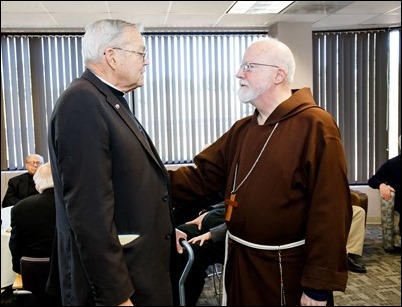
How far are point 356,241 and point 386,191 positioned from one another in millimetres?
479

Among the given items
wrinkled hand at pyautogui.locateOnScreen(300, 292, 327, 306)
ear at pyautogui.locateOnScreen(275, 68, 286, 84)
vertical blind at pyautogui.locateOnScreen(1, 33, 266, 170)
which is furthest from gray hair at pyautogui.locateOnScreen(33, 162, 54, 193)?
wrinkled hand at pyautogui.locateOnScreen(300, 292, 327, 306)

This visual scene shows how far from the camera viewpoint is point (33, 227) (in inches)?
94.6

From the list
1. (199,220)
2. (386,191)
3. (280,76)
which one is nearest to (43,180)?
(199,220)

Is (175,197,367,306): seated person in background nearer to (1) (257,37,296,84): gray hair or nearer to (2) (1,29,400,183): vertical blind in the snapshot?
(2) (1,29,400,183): vertical blind

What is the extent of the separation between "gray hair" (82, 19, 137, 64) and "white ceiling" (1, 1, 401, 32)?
37 millimetres

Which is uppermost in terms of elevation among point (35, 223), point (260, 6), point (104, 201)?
point (260, 6)

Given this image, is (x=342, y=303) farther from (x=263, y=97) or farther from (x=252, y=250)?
(x=263, y=97)

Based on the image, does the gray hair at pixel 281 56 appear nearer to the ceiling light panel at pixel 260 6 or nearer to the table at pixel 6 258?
the ceiling light panel at pixel 260 6

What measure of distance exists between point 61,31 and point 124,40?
0.20 m

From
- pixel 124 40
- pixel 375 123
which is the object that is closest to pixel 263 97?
pixel 375 123

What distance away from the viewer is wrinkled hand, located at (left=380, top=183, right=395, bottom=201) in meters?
1.00

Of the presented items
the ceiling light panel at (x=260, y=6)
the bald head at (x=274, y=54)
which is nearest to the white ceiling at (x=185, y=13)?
the ceiling light panel at (x=260, y=6)

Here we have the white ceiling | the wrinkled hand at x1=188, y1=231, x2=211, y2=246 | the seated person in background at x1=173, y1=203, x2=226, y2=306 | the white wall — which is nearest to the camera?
the white ceiling

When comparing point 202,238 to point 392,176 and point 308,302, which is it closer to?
point 308,302
